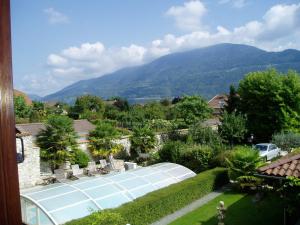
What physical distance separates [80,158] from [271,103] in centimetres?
1729

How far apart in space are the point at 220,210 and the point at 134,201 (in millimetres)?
3173

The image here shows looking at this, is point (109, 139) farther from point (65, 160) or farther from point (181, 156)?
point (181, 156)

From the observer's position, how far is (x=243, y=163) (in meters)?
17.2

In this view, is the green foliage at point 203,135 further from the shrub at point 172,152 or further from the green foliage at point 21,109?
the green foliage at point 21,109

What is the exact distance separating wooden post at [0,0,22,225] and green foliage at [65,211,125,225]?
927 centimetres

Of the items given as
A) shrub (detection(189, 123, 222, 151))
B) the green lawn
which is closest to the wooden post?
the green lawn

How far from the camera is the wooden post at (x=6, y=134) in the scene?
708 mm

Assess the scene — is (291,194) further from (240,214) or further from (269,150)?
(269,150)

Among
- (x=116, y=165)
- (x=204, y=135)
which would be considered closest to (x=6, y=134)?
(x=116, y=165)

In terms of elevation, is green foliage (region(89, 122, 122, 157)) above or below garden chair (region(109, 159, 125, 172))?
above

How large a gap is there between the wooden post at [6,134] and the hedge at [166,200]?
9972 millimetres

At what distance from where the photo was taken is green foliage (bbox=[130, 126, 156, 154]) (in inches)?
1035

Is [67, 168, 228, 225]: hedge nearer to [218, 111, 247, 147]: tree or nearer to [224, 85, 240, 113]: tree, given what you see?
[218, 111, 247, 147]: tree

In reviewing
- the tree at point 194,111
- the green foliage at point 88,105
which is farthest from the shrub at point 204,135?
the green foliage at point 88,105
